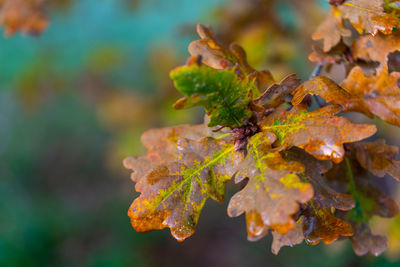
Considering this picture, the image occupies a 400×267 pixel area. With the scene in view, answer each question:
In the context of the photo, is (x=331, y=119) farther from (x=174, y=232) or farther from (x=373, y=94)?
(x=174, y=232)

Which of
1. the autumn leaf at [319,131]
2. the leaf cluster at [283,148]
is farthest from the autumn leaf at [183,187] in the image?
the autumn leaf at [319,131]

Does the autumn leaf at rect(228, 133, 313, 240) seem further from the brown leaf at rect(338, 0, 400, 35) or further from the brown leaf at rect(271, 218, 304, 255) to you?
the brown leaf at rect(338, 0, 400, 35)

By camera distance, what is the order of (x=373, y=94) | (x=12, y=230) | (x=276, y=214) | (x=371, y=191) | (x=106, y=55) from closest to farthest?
(x=276, y=214)
(x=373, y=94)
(x=371, y=191)
(x=106, y=55)
(x=12, y=230)

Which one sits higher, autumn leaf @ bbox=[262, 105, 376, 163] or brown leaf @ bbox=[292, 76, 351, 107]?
brown leaf @ bbox=[292, 76, 351, 107]

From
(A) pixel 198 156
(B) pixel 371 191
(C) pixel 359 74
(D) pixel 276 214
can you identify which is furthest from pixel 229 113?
(B) pixel 371 191

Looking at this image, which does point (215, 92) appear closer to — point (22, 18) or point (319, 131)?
point (319, 131)

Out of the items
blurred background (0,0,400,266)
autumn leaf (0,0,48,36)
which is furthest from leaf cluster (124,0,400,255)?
autumn leaf (0,0,48,36)
